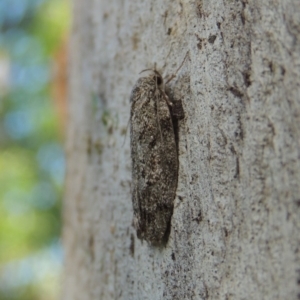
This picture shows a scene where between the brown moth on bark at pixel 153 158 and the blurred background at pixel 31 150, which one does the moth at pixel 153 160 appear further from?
the blurred background at pixel 31 150

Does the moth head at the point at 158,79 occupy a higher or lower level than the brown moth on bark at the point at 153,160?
higher

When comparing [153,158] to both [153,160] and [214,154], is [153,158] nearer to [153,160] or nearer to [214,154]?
[153,160]

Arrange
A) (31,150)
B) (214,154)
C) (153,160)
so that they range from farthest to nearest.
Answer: (31,150), (153,160), (214,154)

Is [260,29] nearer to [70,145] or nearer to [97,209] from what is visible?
[97,209]

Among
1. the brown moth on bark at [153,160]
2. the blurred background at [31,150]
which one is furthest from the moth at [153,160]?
the blurred background at [31,150]

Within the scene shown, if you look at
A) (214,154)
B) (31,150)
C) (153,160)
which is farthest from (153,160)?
(31,150)

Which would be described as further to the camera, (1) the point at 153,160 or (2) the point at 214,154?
(1) the point at 153,160

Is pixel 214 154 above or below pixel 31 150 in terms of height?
below
